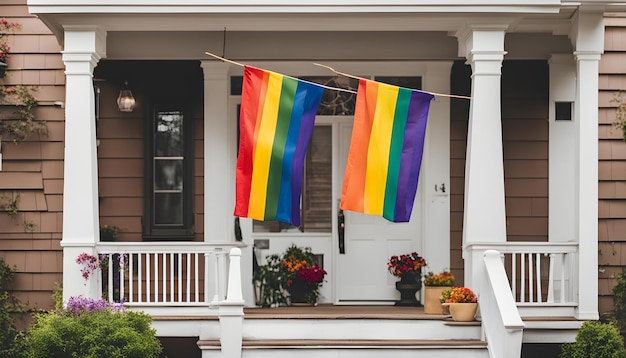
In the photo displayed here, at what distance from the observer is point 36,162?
35.8 ft

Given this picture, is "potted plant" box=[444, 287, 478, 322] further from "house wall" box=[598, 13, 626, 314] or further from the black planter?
"house wall" box=[598, 13, 626, 314]

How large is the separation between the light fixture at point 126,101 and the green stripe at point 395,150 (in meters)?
3.33

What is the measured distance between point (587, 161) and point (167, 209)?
4.44 metres

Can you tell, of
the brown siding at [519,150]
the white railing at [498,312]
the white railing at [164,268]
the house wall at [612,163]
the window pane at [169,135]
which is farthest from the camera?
the window pane at [169,135]

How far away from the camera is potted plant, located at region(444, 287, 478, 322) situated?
30.7 ft

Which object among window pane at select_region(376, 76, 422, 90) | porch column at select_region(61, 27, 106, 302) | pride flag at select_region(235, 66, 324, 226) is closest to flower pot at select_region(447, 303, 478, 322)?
pride flag at select_region(235, 66, 324, 226)

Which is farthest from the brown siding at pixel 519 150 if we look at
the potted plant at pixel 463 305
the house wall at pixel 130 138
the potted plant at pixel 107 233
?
the potted plant at pixel 107 233

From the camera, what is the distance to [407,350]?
921 centimetres

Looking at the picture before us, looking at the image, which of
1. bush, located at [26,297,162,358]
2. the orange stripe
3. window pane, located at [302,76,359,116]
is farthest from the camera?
window pane, located at [302,76,359,116]

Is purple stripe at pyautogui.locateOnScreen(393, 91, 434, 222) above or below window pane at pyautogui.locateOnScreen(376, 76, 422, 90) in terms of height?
below

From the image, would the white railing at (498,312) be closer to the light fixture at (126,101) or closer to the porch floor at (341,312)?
the porch floor at (341,312)

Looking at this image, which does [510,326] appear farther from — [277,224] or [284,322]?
[277,224]

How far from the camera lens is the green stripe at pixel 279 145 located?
9.15 metres

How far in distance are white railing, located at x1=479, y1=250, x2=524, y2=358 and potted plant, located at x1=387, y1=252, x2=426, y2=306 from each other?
1.73 metres
